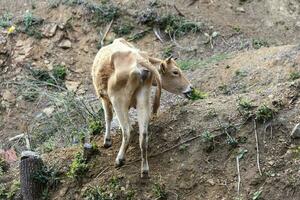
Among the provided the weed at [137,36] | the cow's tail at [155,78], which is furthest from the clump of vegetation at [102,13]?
the cow's tail at [155,78]

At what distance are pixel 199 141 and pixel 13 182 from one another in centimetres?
292

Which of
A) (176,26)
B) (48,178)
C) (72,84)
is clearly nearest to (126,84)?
(48,178)

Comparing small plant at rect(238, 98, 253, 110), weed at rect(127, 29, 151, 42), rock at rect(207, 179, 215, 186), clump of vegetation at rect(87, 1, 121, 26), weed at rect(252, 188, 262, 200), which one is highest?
small plant at rect(238, 98, 253, 110)

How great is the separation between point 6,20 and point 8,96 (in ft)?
7.84

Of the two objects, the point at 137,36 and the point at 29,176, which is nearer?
the point at 29,176

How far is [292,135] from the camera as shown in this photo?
9211mm

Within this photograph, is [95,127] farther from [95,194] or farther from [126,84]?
[126,84]

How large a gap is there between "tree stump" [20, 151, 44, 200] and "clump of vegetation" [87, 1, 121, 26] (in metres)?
7.78

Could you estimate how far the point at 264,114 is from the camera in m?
9.48

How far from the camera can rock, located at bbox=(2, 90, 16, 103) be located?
15.9m

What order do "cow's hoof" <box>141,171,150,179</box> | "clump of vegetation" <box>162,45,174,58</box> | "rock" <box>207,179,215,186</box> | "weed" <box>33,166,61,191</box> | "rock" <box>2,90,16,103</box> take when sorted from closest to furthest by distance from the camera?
"rock" <box>207,179,215,186</box> → "cow's hoof" <box>141,171,150,179</box> → "weed" <box>33,166,61,191</box> → "rock" <box>2,90,16,103</box> → "clump of vegetation" <box>162,45,174,58</box>

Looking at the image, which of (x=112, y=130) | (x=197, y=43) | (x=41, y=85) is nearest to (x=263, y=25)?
(x=197, y=43)

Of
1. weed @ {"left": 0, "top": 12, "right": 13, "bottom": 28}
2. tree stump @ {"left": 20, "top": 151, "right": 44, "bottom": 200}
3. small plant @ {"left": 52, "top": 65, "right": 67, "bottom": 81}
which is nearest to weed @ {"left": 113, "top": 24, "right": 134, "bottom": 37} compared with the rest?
small plant @ {"left": 52, "top": 65, "right": 67, "bottom": 81}

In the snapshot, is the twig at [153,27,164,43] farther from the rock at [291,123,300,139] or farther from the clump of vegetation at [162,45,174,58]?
the rock at [291,123,300,139]
